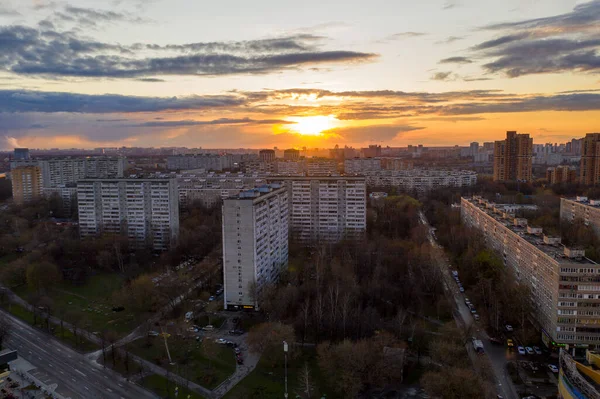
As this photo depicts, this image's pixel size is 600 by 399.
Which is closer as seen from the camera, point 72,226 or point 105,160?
point 72,226

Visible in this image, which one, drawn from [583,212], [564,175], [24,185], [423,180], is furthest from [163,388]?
[564,175]

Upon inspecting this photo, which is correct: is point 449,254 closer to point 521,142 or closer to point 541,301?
point 541,301

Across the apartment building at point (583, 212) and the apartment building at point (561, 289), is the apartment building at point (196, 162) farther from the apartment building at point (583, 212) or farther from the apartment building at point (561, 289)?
the apartment building at point (561, 289)

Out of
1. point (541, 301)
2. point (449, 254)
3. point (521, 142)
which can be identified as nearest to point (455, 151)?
point (521, 142)

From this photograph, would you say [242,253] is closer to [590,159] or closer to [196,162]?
[590,159]

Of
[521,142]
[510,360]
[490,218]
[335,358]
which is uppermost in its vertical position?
[521,142]

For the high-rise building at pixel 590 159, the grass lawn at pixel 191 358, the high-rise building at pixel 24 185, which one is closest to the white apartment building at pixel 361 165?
the high-rise building at pixel 590 159
